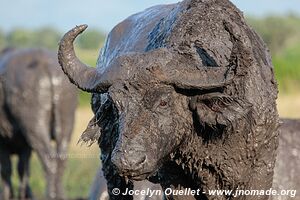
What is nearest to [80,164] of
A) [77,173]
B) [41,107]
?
[77,173]

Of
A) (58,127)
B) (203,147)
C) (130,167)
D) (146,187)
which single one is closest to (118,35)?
(146,187)

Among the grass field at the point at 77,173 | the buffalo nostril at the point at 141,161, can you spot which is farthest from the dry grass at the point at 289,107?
the buffalo nostril at the point at 141,161

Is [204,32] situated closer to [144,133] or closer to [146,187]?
[144,133]

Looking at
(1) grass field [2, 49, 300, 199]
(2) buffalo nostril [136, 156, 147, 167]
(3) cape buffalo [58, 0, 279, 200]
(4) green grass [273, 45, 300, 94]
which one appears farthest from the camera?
(4) green grass [273, 45, 300, 94]

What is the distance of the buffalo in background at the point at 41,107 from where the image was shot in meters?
15.3

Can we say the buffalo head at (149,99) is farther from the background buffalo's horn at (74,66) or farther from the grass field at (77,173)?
the grass field at (77,173)

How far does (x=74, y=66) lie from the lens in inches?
256

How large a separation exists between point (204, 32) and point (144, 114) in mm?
978

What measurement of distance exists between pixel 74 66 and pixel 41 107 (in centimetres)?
891

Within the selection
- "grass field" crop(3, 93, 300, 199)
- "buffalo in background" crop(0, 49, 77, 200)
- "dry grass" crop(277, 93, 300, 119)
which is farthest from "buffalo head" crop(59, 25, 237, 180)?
"dry grass" crop(277, 93, 300, 119)

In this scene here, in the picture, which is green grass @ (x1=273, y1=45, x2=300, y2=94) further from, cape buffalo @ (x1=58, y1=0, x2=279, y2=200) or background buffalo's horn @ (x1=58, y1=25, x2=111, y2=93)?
background buffalo's horn @ (x1=58, y1=25, x2=111, y2=93)

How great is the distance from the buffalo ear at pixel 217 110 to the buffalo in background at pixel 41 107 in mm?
8988

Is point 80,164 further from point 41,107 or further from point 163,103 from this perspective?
point 163,103

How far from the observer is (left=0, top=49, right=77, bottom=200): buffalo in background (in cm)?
1529
